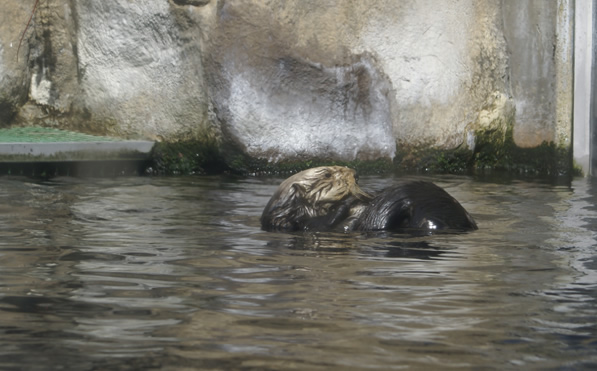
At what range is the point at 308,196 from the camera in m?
5.35

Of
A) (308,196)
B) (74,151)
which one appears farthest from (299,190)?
(74,151)

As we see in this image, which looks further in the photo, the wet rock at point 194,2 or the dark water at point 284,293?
the wet rock at point 194,2

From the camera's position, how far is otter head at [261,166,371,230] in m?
5.24

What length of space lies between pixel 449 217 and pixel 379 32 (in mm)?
4765

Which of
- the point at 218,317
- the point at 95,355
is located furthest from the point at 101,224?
the point at 95,355

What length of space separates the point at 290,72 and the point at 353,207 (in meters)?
3.96

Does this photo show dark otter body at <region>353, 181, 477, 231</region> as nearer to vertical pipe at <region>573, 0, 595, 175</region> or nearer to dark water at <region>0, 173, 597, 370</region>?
dark water at <region>0, 173, 597, 370</region>

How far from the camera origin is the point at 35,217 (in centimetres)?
550

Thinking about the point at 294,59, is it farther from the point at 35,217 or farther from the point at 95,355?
the point at 95,355

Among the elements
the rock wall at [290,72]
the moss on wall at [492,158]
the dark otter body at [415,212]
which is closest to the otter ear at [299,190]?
the dark otter body at [415,212]

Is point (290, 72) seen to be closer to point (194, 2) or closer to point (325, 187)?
point (194, 2)

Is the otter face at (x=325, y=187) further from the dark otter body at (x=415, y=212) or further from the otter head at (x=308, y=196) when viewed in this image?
the dark otter body at (x=415, y=212)

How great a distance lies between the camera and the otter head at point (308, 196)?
206 inches

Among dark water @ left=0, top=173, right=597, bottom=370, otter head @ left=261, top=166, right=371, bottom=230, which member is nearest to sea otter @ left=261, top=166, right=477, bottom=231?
otter head @ left=261, top=166, right=371, bottom=230
